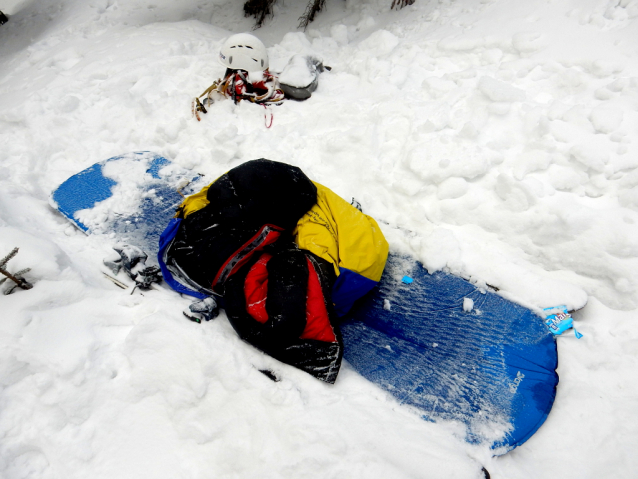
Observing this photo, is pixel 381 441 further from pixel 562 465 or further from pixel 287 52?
pixel 287 52

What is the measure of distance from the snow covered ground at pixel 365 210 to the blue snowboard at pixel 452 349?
0.25ft

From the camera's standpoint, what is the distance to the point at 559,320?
165 centimetres

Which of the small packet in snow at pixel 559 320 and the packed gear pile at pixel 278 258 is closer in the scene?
the packed gear pile at pixel 278 258

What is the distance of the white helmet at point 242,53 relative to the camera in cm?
288

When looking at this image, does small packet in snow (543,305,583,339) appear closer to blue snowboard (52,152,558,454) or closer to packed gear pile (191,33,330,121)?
blue snowboard (52,152,558,454)

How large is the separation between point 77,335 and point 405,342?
142 cm

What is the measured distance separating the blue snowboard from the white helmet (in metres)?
1.64

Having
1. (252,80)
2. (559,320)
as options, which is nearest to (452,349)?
(559,320)

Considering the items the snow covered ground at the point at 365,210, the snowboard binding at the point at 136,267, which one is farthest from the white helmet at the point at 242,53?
the snowboard binding at the point at 136,267

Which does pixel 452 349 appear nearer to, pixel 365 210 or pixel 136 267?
pixel 365 210

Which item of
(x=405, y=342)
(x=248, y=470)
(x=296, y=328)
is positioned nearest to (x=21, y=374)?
(x=248, y=470)

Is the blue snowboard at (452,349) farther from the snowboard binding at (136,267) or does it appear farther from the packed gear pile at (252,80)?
the packed gear pile at (252,80)

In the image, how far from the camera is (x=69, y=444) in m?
1.18

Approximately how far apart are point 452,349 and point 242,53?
2.73 metres
